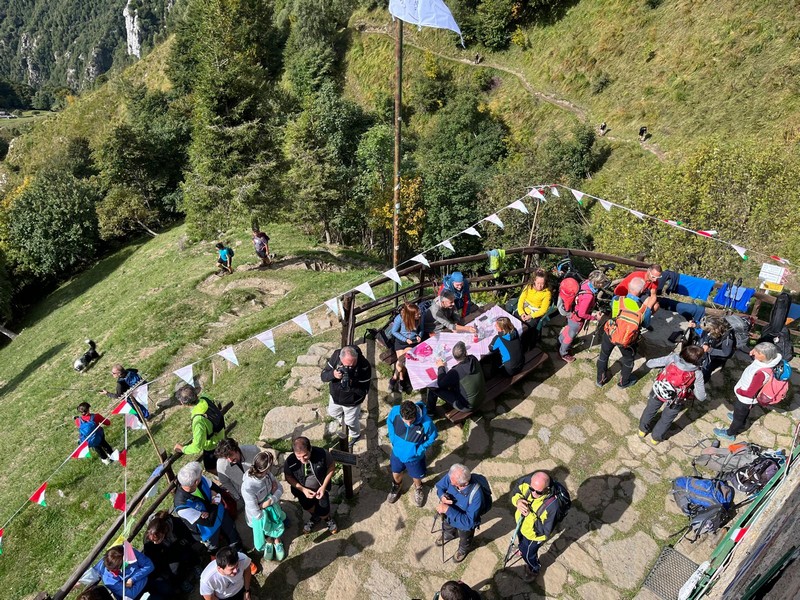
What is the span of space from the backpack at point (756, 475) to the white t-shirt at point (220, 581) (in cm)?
579

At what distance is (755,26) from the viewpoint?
30.7 meters

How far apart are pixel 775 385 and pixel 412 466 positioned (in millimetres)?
4881

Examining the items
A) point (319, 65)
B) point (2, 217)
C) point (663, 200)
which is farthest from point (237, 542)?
point (319, 65)

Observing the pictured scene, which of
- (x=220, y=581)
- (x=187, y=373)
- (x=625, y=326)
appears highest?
(x=625, y=326)

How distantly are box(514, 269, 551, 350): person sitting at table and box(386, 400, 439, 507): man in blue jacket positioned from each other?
296cm

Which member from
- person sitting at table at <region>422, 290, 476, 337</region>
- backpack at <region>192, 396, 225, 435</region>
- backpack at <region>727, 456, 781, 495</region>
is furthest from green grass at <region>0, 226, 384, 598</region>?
backpack at <region>727, 456, 781, 495</region>

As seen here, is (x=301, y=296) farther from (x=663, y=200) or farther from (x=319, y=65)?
(x=319, y=65)

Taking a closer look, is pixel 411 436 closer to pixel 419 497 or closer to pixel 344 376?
pixel 419 497

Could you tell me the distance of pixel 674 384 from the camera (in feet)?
20.3

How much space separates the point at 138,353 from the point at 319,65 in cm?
5223

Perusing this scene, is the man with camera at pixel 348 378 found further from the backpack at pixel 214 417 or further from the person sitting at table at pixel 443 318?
the person sitting at table at pixel 443 318

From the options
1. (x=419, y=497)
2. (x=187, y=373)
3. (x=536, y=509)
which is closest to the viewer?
(x=536, y=509)

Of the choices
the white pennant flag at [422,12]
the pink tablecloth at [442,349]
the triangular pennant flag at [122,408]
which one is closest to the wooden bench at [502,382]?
the pink tablecloth at [442,349]

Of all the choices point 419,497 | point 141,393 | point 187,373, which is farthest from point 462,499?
point 141,393
